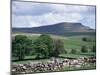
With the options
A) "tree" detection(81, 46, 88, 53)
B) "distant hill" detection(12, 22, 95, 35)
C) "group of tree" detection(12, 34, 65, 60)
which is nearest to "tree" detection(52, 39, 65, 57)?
"group of tree" detection(12, 34, 65, 60)

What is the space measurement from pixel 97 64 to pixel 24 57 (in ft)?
3.38

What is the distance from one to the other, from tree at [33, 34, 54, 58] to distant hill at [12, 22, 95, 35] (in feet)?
0.29

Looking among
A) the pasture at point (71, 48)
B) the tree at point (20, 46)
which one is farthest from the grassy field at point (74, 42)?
the tree at point (20, 46)

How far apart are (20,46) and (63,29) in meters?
0.61

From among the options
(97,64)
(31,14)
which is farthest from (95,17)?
(31,14)

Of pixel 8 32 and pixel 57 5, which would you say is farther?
pixel 57 5

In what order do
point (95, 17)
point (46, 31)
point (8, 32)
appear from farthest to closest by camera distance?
point (95, 17), point (46, 31), point (8, 32)

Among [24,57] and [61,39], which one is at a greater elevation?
[61,39]

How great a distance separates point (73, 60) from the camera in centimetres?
297

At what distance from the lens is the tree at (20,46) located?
8.88 feet

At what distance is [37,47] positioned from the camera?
281 centimetres

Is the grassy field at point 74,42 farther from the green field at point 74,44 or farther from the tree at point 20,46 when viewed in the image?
the tree at point 20,46

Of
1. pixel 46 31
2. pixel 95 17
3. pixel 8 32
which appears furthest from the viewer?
pixel 95 17

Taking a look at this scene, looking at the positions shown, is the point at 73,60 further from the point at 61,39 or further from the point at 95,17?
the point at 95,17
